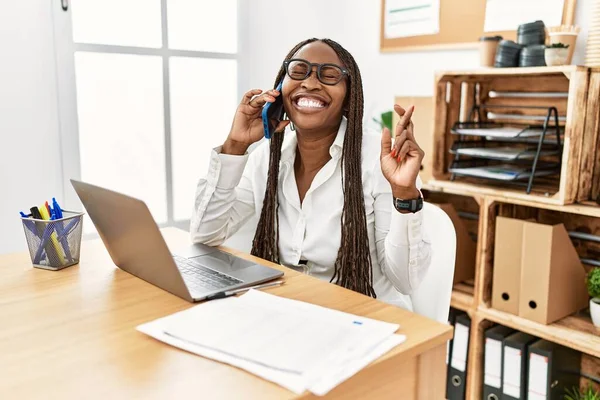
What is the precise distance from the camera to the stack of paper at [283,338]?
751 mm

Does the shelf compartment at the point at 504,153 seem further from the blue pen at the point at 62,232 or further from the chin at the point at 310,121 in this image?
the blue pen at the point at 62,232

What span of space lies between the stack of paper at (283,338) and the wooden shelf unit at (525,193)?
3.72 feet

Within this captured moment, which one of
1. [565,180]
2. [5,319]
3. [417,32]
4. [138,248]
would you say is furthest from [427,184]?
[5,319]

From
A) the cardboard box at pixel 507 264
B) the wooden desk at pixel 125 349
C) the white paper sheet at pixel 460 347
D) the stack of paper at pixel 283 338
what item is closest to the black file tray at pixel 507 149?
the cardboard box at pixel 507 264

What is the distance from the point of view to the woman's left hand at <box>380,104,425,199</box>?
3.94ft

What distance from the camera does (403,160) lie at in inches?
48.1

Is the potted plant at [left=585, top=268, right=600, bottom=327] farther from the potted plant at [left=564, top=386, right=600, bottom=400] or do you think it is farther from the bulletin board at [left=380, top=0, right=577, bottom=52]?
the bulletin board at [left=380, top=0, right=577, bottom=52]

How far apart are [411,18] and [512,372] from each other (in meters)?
1.46

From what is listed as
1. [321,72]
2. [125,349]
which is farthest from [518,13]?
[125,349]

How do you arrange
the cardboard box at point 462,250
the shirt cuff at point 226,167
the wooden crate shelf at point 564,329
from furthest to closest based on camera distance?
the cardboard box at point 462,250, the wooden crate shelf at point 564,329, the shirt cuff at point 226,167

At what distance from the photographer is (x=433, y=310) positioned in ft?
4.55

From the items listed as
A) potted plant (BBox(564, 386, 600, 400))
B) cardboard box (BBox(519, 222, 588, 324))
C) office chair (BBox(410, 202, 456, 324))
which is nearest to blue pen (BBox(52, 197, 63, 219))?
office chair (BBox(410, 202, 456, 324))

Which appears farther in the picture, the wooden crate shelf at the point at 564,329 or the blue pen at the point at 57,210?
the wooden crate shelf at the point at 564,329

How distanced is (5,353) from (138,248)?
0.33m
